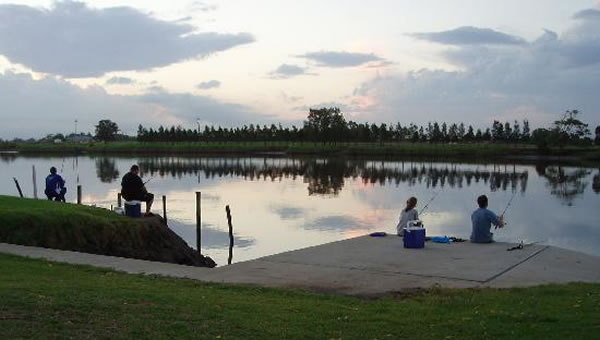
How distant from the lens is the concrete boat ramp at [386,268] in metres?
11.6

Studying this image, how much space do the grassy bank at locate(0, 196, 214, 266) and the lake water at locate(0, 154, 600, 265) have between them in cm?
346

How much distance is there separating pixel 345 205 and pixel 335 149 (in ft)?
310

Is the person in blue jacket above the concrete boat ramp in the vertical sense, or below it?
above

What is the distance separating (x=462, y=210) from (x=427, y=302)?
92.0 feet

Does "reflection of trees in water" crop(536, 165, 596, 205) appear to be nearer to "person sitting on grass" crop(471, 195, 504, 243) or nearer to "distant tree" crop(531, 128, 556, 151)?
"person sitting on grass" crop(471, 195, 504, 243)

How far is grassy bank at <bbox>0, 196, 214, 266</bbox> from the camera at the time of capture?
664 inches

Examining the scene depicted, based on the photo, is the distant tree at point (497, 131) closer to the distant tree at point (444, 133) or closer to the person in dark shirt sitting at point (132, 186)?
the distant tree at point (444, 133)

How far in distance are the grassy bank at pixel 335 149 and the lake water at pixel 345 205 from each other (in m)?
44.2

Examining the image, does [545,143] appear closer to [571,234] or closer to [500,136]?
[500,136]

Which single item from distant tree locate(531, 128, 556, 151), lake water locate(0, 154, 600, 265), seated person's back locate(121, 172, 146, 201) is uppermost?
distant tree locate(531, 128, 556, 151)

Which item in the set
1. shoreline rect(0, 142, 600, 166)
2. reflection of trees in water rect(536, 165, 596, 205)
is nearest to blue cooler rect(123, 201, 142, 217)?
reflection of trees in water rect(536, 165, 596, 205)

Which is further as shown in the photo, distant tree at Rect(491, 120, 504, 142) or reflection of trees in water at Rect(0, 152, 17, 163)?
distant tree at Rect(491, 120, 504, 142)

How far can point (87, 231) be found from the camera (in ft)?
59.6

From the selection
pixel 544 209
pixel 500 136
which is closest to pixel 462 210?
pixel 544 209
